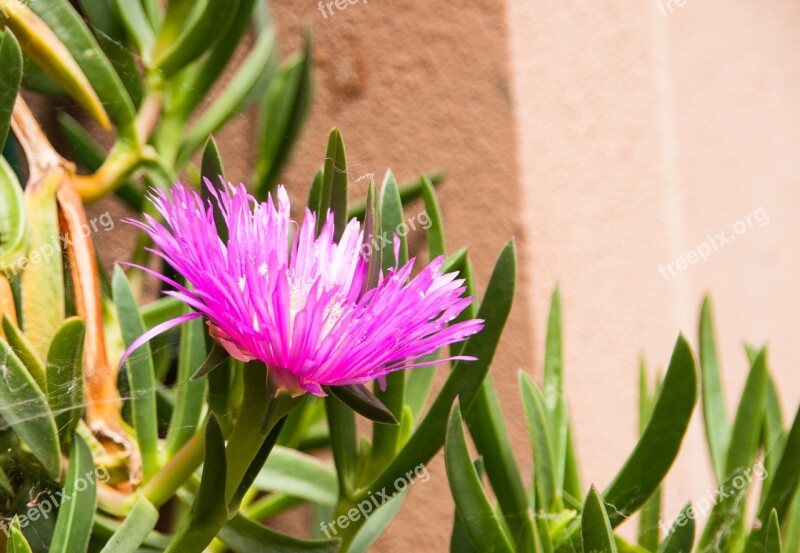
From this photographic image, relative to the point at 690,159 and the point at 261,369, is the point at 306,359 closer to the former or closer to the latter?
the point at 261,369

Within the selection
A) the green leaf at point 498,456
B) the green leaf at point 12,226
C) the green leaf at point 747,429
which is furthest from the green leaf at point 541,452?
the green leaf at point 12,226

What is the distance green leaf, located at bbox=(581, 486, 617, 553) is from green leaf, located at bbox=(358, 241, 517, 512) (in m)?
0.06

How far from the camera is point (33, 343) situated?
1.15ft

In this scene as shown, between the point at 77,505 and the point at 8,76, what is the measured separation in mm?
154

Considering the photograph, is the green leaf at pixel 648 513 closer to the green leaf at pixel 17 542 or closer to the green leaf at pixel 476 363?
the green leaf at pixel 476 363

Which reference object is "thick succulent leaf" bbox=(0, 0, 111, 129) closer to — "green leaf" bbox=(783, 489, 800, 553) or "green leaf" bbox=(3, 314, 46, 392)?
"green leaf" bbox=(3, 314, 46, 392)

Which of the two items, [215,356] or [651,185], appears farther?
[651,185]

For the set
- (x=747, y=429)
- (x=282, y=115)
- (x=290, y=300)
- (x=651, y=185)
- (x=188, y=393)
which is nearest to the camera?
(x=290, y=300)

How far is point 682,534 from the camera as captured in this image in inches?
15.2

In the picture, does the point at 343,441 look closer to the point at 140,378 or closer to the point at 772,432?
the point at 140,378

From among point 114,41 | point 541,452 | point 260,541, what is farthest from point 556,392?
point 114,41

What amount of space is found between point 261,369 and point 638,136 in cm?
53

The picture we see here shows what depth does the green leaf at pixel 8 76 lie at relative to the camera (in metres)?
0.32

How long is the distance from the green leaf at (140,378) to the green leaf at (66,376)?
3 centimetres
